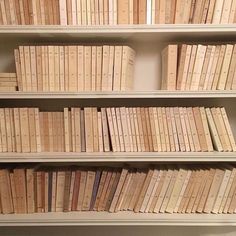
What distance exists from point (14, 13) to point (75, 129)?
0.62m

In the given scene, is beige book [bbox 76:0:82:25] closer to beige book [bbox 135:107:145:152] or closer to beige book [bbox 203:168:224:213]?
beige book [bbox 135:107:145:152]

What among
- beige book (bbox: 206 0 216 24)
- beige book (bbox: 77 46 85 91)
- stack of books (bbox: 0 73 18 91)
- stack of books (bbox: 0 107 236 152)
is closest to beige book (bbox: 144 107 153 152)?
stack of books (bbox: 0 107 236 152)

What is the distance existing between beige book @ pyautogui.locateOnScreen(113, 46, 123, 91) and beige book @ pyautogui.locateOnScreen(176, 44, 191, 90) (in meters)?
0.29

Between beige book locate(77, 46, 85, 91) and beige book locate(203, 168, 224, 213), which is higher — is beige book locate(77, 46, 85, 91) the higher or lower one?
the higher one

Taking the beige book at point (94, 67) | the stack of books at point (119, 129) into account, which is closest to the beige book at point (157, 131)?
the stack of books at point (119, 129)

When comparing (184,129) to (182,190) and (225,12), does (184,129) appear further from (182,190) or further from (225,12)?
(225,12)

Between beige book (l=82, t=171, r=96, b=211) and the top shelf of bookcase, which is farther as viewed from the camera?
beige book (l=82, t=171, r=96, b=211)

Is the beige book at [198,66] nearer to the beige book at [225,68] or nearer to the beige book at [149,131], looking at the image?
the beige book at [225,68]

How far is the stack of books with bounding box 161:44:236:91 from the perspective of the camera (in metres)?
1.34

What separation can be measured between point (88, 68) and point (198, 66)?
0.53m

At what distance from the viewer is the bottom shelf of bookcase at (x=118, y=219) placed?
138 cm

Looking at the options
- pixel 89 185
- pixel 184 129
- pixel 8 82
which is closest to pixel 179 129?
pixel 184 129

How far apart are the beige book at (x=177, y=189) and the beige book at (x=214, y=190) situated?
0.48 feet

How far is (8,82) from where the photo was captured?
137 centimetres
